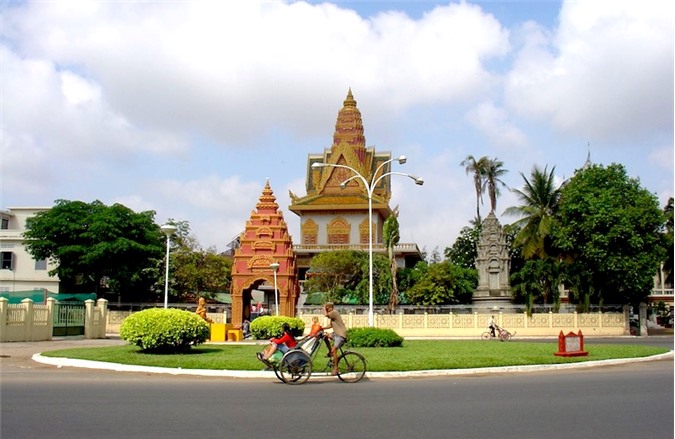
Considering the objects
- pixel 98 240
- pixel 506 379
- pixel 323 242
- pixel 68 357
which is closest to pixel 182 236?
pixel 98 240

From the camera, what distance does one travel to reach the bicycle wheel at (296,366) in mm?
13219

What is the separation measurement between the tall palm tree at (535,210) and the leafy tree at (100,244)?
22.8m

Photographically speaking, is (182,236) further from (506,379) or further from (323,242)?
(506,379)

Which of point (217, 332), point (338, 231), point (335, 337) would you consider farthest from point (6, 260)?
point (335, 337)

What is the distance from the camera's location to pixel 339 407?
33.1 feet

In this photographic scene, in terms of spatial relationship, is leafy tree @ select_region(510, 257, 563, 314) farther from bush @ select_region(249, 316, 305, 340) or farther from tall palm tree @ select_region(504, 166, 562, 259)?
bush @ select_region(249, 316, 305, 340)

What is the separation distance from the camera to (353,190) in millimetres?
64312

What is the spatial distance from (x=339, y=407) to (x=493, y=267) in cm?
4087

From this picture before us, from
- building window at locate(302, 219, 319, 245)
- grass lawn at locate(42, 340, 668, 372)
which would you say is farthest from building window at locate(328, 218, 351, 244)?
grass lawn at locate(42, 340, 668, 372)

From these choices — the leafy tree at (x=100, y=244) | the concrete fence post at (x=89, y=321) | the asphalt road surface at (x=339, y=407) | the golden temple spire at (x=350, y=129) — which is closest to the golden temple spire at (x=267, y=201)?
the leafy tree at (x=100, y=244)

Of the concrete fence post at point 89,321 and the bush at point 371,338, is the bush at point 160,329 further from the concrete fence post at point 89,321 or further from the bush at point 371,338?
the concrete fence post at point 89,321

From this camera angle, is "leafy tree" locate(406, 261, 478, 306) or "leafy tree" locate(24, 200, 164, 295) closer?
"leafy tree" locate(24, 200, 164, 295)

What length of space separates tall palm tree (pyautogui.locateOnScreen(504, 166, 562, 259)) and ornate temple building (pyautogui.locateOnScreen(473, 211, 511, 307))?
15.2ft

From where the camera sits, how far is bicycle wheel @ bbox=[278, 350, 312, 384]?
13.2 m
